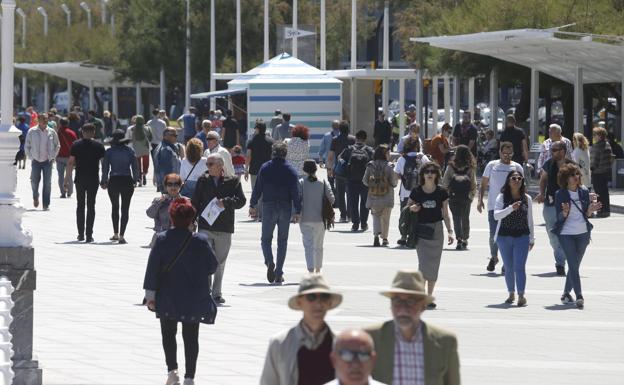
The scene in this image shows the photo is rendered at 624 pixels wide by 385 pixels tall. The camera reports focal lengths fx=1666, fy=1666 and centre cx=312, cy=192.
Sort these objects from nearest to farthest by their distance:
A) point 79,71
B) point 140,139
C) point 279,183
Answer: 1. point 279,183
2. point 140,139
3. point 79,71

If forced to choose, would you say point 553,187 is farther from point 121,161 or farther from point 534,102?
point 534,102

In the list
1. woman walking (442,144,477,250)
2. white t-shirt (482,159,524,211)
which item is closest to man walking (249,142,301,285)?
white t-shirt (482,159,524,211)

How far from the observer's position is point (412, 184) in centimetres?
2295

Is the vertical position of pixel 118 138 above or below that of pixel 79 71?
below

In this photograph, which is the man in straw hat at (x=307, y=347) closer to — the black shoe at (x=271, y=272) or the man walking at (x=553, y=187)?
the black shoe at (x=271, y=272)

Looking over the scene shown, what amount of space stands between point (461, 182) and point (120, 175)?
15.5 ft

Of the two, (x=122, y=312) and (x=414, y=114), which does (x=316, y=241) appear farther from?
(x=414, y=114)

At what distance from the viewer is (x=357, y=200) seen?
25531 millimetres

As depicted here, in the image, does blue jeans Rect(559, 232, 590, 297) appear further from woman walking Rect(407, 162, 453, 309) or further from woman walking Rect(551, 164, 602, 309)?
woman walking Rect(407, 162, 453, 309)

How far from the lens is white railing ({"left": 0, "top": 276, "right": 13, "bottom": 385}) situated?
786cm

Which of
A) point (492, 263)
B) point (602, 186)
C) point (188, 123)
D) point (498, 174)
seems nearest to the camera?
point (498, 174)

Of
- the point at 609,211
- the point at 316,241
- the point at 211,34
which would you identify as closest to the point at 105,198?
the point at 609,211

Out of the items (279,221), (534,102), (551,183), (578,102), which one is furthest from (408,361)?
(534,102)

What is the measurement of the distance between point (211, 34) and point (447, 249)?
44.8m
